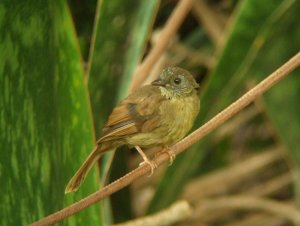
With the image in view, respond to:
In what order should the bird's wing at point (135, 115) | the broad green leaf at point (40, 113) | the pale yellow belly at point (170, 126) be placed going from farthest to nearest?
the pale yellow belly at point (170, 126) → the bird's wing at point (135, 115) → the broad green leaf at point (40, 113)

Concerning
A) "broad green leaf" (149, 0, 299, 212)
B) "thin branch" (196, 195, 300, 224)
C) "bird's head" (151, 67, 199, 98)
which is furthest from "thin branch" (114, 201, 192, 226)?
"thin branch" (196, 195, 300, 224)

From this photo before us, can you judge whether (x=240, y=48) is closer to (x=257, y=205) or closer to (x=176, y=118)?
(x=176, y=118)

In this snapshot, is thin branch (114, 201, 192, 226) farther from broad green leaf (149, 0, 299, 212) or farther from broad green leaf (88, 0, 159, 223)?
broad green leaf (149, 0, 299, 212)

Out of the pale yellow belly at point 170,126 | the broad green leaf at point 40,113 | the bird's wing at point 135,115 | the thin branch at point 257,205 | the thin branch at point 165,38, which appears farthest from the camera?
the thin branch at point 257,205

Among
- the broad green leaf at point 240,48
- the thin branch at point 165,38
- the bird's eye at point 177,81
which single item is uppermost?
the thin branch at point 165,38

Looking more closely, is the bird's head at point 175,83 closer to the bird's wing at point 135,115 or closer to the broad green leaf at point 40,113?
the bird's wing at point 135,115

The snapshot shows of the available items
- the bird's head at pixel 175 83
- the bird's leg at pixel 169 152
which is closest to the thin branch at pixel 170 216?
the bird's leg at pixel 169 152

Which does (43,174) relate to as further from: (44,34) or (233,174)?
(233,174)

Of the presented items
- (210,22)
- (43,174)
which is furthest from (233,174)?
(43,174)
